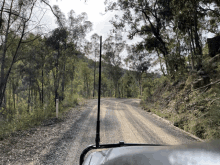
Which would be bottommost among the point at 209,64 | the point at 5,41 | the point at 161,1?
the point at 209,64

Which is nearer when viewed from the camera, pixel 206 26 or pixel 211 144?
pixel 211 144

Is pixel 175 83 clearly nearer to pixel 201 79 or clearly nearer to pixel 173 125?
pixel 201 79

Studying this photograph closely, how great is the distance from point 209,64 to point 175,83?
3854 millimetres

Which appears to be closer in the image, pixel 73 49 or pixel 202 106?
pixel 202 106

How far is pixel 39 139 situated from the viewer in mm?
5180

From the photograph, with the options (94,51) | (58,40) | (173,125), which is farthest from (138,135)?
(94,51)

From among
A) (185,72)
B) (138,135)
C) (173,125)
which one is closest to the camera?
(138,135)

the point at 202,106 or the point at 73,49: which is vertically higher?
the point at 73,49

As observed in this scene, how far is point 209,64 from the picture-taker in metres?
9.13

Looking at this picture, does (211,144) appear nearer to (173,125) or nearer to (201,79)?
(173,125)

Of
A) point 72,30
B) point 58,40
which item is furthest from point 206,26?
point 58,40

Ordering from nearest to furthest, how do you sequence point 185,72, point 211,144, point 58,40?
1. point 211,144
2. point 185,72
3. point 58,40

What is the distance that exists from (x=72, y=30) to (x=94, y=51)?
1845 centimetres

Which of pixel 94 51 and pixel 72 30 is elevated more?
Result: pixel 94 51
